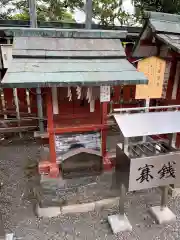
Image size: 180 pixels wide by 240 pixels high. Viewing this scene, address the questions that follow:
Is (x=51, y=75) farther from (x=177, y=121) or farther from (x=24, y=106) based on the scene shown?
(x=24, y=106)

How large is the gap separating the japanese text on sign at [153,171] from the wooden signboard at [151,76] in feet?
4.69

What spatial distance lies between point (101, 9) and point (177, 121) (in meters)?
9.78

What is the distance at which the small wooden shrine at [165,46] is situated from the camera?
4660mm

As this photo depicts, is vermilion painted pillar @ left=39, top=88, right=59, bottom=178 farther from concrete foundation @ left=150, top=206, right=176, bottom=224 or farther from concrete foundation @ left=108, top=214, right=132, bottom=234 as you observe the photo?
concrete foundation @ left=150, top=206, right=176, bottom=224

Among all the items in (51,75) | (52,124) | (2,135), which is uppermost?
(51,75)

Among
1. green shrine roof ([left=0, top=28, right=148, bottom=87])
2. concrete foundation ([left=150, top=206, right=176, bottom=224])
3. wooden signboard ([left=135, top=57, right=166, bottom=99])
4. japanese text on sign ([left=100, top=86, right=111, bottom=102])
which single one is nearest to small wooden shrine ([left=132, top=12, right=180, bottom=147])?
wooden signboard ([left=135, top=57, right=166, bottom=99])

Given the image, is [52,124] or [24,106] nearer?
[52,124]

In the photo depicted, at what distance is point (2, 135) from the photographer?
782cm

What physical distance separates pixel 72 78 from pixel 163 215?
3.30 m

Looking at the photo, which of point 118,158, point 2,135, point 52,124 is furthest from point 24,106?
point 118,158

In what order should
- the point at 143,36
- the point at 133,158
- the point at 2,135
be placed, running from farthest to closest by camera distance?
1. the point at 2,135
2. the point at 143,36
3. the point at 133,158

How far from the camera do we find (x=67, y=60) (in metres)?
4.20

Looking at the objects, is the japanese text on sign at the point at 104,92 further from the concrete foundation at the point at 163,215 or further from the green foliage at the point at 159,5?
the green foliage at the point at 159,5

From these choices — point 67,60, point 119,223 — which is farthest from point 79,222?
point 67,60
